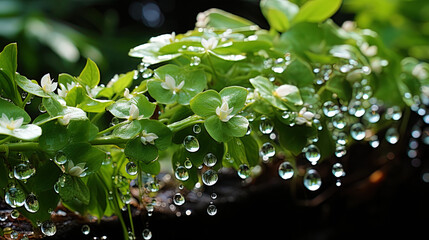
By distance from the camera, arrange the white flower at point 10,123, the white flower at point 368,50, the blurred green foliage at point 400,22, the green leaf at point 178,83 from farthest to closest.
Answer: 1. the blurred green foliage at point 400,22
2. the white flower at point 368,50
3. the green leaf at point 178,83
4. the white flower at point 10,123

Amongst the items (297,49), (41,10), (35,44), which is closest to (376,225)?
(297,49)

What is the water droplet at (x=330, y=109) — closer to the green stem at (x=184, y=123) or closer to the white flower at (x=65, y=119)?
the green stem at (x=184, y=123)

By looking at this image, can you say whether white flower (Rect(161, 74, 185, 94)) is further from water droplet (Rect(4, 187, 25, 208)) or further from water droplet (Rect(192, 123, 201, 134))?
water droplet (Rect(4, 187, 25, 208))

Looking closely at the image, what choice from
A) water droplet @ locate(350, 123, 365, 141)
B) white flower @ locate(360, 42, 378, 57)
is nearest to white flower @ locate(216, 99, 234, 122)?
water droplet @ locate(350, 123, 365, 141)

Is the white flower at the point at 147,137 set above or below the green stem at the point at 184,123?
→ above

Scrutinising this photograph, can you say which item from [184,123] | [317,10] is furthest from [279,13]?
[184,123]

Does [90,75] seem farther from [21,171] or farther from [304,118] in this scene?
[304,118]

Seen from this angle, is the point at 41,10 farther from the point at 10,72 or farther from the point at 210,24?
the point at 10,72

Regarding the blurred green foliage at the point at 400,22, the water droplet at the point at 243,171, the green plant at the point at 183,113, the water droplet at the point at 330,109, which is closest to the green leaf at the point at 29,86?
the green plant at the point at 183,113
